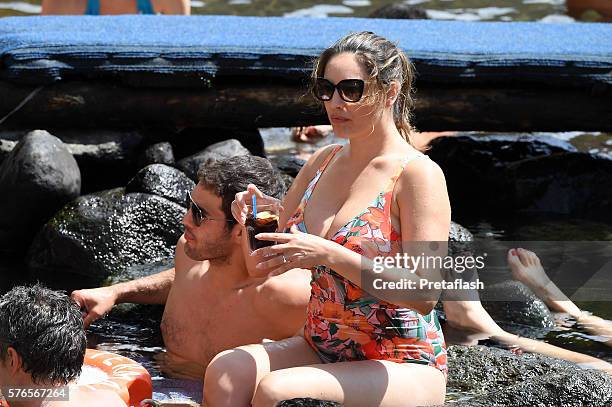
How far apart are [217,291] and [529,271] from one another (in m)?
1.96

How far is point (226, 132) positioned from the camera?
764cm

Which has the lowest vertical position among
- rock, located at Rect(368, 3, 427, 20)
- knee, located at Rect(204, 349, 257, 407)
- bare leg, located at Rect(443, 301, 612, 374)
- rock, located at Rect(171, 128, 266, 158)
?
bare leg, located at Rect(443, 301, 612, 374)

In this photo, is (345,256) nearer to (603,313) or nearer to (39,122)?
(603,313)

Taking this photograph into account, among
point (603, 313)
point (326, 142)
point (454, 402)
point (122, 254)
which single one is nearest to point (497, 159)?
point (326, 142)

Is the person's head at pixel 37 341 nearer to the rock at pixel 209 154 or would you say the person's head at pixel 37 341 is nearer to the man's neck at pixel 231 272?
the man's neck at pixel 231 272

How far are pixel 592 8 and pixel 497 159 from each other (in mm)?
4726

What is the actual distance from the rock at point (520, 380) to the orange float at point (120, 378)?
3.88ft

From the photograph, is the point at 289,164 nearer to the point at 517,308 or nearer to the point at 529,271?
the point at 529,271

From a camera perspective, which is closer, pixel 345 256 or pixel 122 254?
pixel 345 256

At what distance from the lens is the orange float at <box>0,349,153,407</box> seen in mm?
4211

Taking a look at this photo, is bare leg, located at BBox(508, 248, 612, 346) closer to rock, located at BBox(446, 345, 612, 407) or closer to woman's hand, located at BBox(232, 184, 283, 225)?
rock, located at BBox(446, 345, 612, 407)

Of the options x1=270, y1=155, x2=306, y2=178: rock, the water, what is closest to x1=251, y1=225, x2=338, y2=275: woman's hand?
x1=270, y1=155, x2=306, y2=178: rock

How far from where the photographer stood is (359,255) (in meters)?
3.72

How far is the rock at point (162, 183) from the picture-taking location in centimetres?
678
